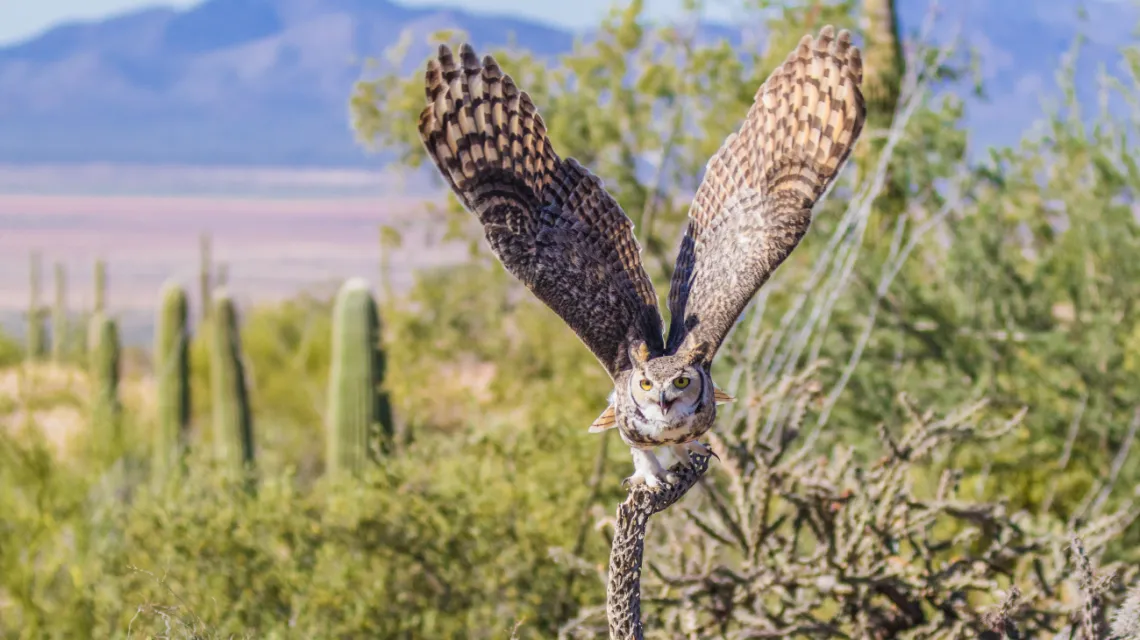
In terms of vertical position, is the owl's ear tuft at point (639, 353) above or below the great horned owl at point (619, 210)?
below

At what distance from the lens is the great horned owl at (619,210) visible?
2.64 metres

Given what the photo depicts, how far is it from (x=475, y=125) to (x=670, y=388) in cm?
75

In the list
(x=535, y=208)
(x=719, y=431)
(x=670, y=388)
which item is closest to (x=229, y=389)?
(x=719, y=431)

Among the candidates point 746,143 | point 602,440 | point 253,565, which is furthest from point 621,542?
point 253,565

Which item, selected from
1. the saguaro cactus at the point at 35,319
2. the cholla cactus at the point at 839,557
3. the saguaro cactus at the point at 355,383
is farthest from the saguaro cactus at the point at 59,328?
the cholla cactus at the point at 839,557

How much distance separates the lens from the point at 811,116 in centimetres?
283

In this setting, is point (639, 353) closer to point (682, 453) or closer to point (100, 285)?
point (682, 453)

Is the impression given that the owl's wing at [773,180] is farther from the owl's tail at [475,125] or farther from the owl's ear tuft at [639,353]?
the owl's tail at [475,125]

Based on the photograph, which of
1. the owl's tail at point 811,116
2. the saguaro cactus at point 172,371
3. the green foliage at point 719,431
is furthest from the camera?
the saguaro cactus at point 172,371

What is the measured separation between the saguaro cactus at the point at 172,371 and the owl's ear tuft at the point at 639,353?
1084 centimetres

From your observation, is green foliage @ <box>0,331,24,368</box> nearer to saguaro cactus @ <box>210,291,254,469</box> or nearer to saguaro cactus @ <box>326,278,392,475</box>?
saguaro cactus @ <box>210,291,254,469</box>

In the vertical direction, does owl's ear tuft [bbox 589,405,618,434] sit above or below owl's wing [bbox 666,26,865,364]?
below

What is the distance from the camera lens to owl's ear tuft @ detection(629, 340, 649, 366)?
2467mm

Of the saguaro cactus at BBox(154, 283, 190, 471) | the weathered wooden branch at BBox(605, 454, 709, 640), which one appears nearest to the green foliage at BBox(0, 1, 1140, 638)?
the weathered wooden branch at BBox(605, 454, 709, 640)
